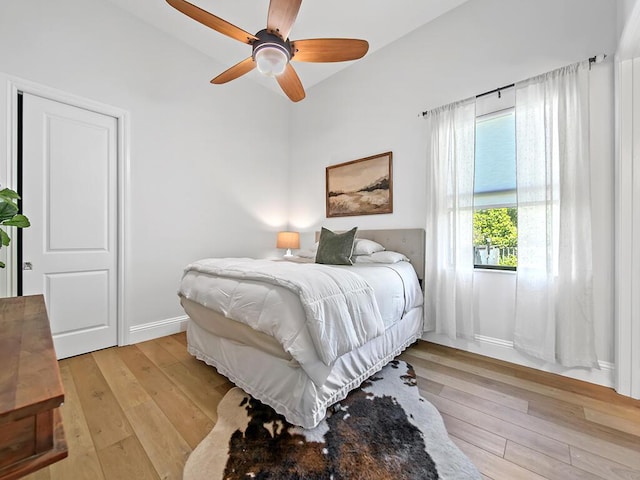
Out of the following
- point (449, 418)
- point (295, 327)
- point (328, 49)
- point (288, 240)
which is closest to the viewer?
Result: point (295, 327)

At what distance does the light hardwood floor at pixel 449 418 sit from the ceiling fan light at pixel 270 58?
2.30 m

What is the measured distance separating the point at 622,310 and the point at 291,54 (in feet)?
9.52

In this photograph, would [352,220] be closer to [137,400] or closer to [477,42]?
[477,42]

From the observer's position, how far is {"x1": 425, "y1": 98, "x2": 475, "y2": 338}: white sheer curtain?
8.11 ft

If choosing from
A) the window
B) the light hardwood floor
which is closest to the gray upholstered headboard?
the window

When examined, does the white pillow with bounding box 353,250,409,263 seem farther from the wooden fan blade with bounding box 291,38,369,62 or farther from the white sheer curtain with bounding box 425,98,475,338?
the wooden fan blade with bounding box 291,38,369,62

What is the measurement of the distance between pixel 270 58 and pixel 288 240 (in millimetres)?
2369

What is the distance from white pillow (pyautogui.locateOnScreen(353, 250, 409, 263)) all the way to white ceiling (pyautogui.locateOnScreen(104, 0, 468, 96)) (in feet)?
7.83

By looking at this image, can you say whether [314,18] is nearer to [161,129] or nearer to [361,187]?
[361,187]

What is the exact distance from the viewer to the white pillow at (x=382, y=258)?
267 centimetres

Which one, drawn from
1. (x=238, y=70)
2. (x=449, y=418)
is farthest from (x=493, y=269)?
(x=238, y=70)

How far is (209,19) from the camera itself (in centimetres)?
181

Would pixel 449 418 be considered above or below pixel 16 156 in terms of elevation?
below

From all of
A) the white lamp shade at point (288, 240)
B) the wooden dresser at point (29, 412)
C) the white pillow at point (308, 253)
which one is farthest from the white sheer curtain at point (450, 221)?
the wooden dresser at point (29, 412)
